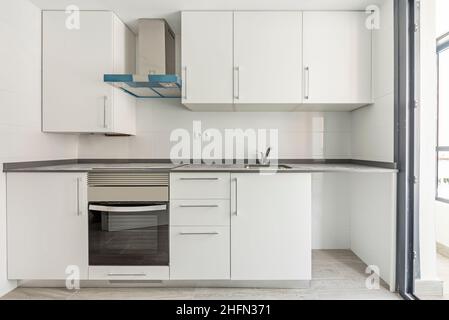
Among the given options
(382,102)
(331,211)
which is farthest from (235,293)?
(382,102)

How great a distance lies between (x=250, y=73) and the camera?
2.34m

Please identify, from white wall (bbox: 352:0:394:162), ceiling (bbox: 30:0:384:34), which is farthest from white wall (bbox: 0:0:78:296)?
white wall (bbox: 352:0:394:162)

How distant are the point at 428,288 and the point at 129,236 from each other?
84.3 inches

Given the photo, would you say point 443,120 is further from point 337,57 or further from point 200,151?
point 200,151

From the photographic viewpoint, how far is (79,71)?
2.34 meters

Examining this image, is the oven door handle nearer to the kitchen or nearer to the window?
the kitchen

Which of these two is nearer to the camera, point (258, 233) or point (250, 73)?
point (258, 233)

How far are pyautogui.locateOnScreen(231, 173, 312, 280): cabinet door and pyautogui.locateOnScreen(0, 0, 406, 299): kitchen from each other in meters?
0.01

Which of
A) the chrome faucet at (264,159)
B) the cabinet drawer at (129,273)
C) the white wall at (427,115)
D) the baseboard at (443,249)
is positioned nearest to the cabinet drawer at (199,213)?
the cabinet drawer at (129,273)

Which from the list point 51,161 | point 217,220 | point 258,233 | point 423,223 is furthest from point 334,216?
point 51,161

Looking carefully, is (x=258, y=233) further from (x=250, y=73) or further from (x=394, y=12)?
(x=394, y=12)

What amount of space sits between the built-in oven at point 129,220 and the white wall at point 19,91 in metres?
0.59

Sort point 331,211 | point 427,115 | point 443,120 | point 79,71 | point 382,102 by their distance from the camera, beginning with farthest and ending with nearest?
point 443,120 < point 331,211 < point 79,71 < point 382,102 < point 427,115
